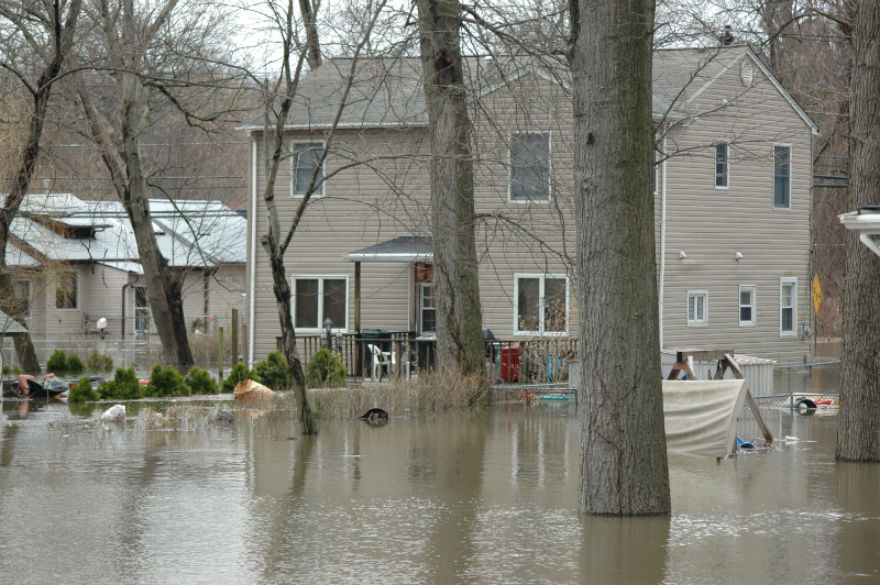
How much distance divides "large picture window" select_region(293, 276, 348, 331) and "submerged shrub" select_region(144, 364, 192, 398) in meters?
8.45

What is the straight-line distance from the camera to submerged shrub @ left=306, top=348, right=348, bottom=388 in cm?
2273

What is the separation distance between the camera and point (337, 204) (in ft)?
107

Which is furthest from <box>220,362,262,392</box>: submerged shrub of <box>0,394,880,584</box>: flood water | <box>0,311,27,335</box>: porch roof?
<box>0,394,880,584</box>: flood water

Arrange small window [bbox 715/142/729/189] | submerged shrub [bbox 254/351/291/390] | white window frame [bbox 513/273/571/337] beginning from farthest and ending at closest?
small window [bbox 715/142/729/189] → white window frame [bbox 513/273/571/337] → submerged shrub [bbox 254/351/291/390]

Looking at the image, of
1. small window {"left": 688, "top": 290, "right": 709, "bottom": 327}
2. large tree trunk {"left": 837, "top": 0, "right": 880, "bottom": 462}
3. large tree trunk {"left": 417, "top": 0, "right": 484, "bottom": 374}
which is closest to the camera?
large tree trunk {"left": 837, "top": 0, "right": 880, "bottom": 462}

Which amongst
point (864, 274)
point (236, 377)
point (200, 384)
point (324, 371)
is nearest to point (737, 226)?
point (324, 371)

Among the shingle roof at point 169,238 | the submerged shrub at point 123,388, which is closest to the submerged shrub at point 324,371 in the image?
the submerged shrub at point 123,388

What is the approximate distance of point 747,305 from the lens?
33.2 m

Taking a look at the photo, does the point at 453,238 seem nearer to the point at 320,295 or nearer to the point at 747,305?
the point at 320,295

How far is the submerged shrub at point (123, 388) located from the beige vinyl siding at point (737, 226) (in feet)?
44.9

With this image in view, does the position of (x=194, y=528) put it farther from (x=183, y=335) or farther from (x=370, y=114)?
(x=183, y=335)

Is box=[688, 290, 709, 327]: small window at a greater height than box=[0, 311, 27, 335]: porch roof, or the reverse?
box=[688, 290, 709, 327]: small window

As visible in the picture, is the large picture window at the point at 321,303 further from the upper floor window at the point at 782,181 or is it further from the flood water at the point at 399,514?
the flood water at the point at 399,514

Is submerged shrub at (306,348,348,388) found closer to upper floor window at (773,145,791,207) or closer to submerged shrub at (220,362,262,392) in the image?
submerged shrub at (220,362,262,392)
